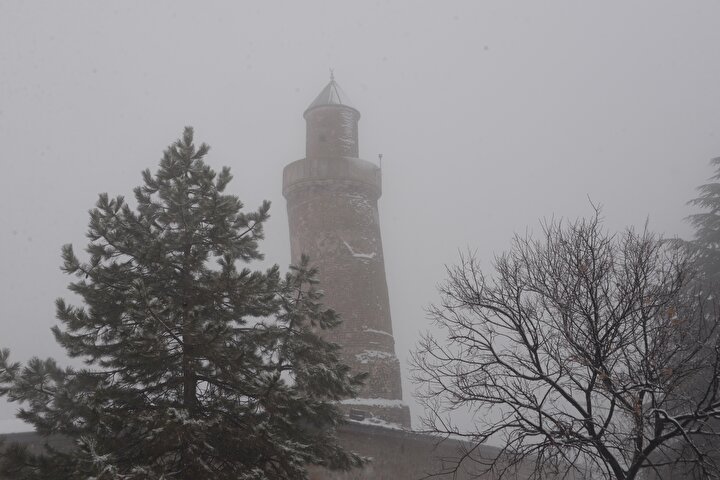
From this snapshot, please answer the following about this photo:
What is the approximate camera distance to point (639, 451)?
801cm

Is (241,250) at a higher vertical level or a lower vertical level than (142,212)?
lower

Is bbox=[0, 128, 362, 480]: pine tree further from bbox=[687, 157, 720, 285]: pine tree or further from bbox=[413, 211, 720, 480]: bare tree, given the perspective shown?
bbox=[687, 157, 720, 285]: pine tree

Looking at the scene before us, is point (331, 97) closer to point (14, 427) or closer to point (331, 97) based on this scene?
point (331, 97)

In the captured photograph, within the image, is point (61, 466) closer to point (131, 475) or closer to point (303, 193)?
point (131, 475)

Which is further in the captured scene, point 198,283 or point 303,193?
point 303,193

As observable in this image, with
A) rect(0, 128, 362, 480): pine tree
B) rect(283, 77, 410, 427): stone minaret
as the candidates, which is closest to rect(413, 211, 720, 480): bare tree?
rect(0, 128, 362, 480): pine tree

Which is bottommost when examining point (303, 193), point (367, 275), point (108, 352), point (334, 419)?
point (334, 419)

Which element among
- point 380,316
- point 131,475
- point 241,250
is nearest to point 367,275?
point 380,316

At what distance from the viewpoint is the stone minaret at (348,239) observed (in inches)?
755

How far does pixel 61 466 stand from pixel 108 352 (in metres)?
1.57

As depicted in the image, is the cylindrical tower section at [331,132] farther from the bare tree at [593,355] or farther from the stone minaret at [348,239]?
the bare tree at [593,355]

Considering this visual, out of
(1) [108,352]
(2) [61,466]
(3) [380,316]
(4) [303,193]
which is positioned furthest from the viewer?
(4) [303,193]

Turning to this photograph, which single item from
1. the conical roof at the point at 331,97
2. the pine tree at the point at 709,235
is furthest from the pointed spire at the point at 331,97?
the pine tree at the point at 709,235

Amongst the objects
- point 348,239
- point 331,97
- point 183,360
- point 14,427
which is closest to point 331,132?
point 331,97
